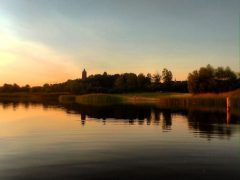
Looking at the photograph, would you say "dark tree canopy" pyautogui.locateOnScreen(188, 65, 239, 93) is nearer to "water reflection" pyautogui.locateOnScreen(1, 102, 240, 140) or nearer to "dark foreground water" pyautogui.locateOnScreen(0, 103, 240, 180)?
"water reflection" pyautogui.locateOnScreen(1, 102, 240, 140)

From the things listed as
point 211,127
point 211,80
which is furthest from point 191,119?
point 211,80

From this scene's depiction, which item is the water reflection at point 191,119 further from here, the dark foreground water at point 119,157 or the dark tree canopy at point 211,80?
the dark tree canopy at point 211,80

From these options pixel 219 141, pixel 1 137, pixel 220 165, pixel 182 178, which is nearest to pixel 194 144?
pixel 219 141

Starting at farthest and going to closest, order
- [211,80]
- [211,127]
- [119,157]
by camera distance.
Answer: [211,80] → [211,127] → [119,157]

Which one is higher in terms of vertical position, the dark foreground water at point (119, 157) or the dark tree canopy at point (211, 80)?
the dark tree canopy at point (211, 80)

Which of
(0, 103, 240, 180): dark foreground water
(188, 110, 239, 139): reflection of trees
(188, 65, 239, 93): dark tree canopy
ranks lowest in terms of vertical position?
(188, 110, 239, 139): reflection of trees

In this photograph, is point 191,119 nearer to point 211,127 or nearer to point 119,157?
point 211,127

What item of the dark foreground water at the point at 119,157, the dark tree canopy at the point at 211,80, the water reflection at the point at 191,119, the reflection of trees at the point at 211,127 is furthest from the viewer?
the dark tree canopy at the point at 211,80

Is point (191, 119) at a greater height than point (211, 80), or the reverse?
point (211, 80)

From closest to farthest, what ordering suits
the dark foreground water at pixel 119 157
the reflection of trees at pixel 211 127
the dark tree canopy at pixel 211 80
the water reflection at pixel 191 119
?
1. the dark foreground water at pixel 119 157
2. the reflection of trees at pixel 211 127
3. the water reflection at pixel 191 119
4. the dark tree canopy at pixel 211 80

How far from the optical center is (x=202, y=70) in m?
142

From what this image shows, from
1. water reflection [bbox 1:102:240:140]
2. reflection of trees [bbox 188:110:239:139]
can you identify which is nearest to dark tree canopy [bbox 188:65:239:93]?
water reflection [bbox 1:102:240:140]

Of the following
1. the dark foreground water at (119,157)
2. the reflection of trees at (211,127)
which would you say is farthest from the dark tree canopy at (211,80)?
the dark foreground water at (119,157)

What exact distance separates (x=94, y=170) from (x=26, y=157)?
5.63 metres
